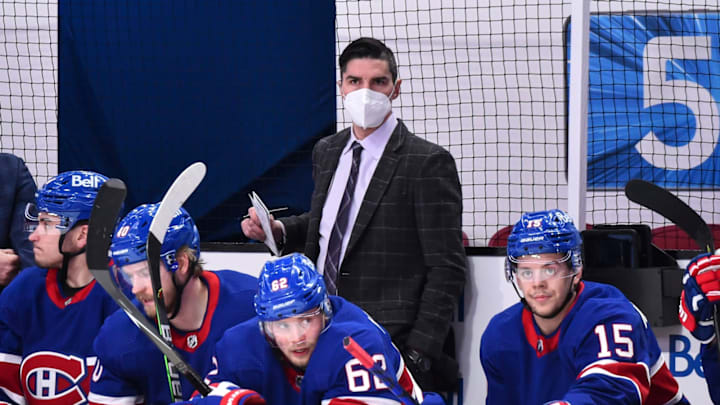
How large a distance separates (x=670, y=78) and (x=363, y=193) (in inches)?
68.5

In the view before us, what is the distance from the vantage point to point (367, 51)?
283 cm

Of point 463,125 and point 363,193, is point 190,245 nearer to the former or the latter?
point 363,193

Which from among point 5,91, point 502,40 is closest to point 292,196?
point 502,40

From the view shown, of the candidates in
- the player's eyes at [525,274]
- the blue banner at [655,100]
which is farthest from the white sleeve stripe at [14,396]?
the blue banner at [655,100]

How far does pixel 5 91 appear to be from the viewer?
436 centimetres

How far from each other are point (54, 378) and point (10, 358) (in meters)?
0.13

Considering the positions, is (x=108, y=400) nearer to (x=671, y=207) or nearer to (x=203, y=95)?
(x=671, y=207)

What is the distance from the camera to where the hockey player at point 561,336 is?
207cm

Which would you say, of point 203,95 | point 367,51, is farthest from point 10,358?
point 203,95

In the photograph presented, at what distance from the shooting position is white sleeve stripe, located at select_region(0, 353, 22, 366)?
242cm

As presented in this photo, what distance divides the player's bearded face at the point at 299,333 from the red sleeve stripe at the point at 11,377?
84cm

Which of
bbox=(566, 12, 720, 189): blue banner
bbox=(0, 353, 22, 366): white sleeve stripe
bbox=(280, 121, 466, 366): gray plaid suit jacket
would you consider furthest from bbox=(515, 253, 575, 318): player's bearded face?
bbox=(566, 12, 720, 189): blue banner

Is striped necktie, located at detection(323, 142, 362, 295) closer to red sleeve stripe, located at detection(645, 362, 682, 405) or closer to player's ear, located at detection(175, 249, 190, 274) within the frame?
player's ear, located at detection(175, 249, 190, 274)

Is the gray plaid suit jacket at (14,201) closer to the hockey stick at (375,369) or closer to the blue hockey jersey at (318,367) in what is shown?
the blue hockey jersey at (318,367)
